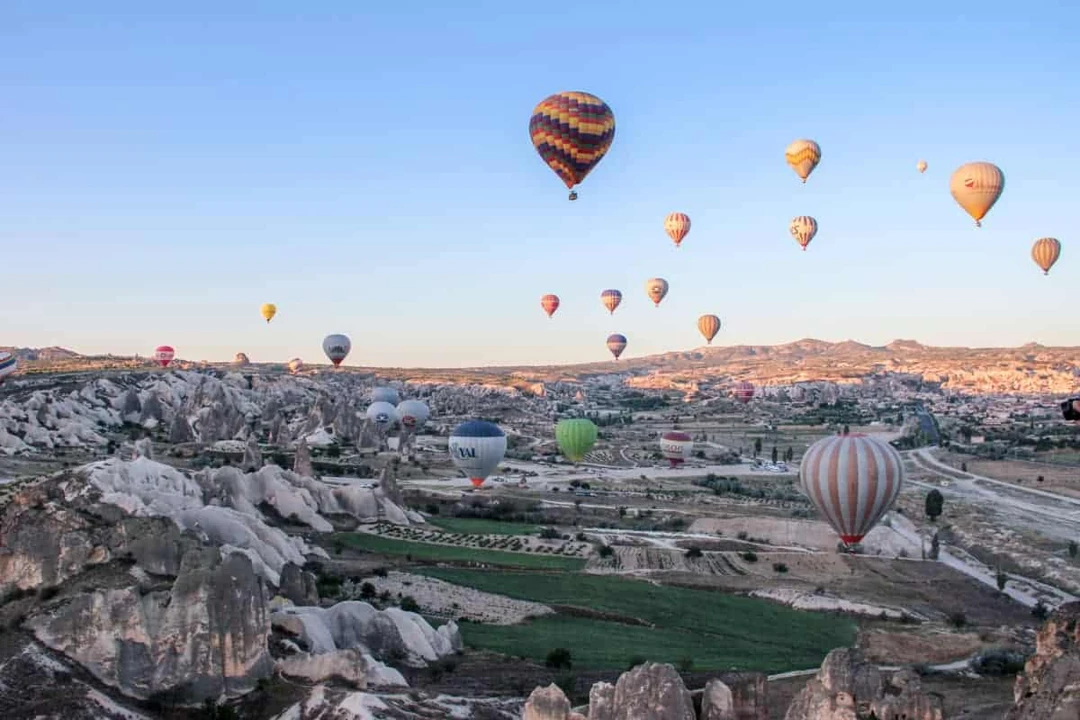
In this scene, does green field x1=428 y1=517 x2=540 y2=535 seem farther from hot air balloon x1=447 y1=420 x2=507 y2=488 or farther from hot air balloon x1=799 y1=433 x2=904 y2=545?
hot air balloon x1=799 y1=433 x2=904 y2=545

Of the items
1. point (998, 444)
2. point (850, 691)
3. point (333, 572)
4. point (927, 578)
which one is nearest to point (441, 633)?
point (333, 572)

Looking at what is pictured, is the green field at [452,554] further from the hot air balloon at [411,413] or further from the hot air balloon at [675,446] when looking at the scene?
the hot air balloon at [411,413]

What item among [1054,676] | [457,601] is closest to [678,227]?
[457,601]

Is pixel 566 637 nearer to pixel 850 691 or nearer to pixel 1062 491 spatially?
pixel 850 691

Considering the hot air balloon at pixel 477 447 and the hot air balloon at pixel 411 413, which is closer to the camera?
the hot air balloon at pixel 477 447

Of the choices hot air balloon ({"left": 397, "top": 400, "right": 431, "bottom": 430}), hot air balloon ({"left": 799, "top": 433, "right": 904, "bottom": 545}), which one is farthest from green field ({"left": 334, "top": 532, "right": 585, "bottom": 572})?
hot air balloon ({"left": 397, "top": 400, "right": 431, "bottom": 430})

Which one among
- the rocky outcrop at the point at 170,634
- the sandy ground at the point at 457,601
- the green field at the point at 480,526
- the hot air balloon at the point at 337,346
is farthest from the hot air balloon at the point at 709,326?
the rocky outcrop at the point at 170,634
